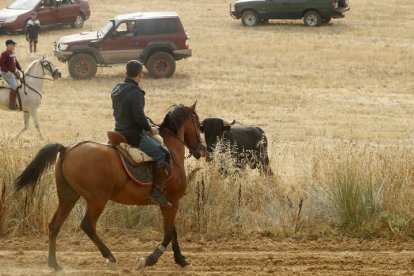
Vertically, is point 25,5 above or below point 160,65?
above

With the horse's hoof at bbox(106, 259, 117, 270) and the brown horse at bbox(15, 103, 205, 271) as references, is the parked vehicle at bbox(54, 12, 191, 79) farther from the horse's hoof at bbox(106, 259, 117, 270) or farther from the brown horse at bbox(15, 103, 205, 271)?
the horse's hoof at bbox(106, 259, 117, 270)

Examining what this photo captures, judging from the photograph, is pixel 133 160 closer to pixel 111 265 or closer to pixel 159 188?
pixel 159 188

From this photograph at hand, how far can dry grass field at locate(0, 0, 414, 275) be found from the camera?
11742mm

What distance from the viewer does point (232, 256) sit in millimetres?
10773

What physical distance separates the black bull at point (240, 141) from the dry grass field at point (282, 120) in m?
0.37

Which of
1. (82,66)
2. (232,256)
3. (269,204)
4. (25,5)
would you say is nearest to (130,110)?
(232,256)

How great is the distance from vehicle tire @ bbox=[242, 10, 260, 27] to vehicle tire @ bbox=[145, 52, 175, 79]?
33.9ft

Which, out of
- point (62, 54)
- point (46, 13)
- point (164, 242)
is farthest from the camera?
point (46, 13)

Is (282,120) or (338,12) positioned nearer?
(282,120)

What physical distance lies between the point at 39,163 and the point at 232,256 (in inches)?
95.4

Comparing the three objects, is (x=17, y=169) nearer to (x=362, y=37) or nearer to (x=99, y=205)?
(x=99, y=205)

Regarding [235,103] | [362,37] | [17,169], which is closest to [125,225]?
[17,169]

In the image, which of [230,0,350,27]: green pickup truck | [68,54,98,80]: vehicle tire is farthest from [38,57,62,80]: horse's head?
[230,0,350,27]: green pickup truck

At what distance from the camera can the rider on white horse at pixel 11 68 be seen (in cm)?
2225
